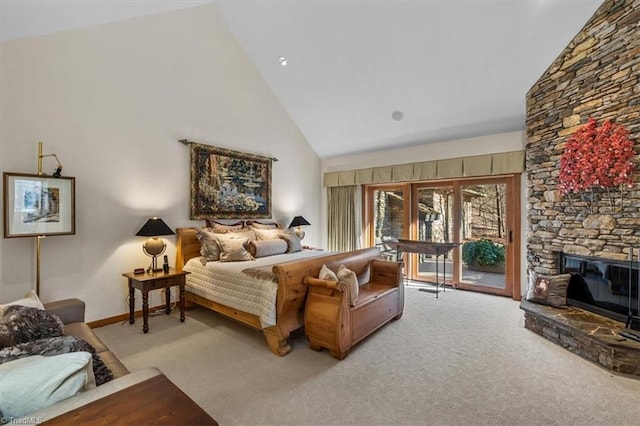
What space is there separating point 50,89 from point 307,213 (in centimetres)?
441

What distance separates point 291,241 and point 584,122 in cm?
401

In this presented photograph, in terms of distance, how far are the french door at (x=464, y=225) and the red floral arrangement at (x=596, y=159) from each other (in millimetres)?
1272

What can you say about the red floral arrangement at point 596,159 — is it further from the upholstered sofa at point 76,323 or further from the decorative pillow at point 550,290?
the upholstered sofa at point 76,323

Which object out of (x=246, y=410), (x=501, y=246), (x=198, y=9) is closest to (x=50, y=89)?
(x=198, y=9)

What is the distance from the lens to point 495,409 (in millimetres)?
2035

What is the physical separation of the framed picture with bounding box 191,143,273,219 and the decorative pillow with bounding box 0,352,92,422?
11.3 ft

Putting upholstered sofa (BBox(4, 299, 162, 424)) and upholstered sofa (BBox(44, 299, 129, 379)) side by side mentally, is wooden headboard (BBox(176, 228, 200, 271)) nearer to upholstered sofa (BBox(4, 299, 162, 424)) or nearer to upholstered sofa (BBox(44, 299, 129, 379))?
upholstered sofa (BBox(44, 299, 129, 379))

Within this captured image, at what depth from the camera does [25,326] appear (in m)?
1.75

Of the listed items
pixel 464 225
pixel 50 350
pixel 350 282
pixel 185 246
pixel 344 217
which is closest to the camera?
pixel 50 350

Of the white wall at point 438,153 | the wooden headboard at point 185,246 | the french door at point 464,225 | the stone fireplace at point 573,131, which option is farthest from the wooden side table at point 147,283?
the stone fireplace at point 573,131

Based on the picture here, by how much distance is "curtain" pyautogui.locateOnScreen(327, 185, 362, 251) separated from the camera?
6.28 metres

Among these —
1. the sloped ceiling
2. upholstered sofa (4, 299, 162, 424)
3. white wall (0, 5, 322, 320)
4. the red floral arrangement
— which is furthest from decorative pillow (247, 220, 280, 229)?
the red floral arrangement

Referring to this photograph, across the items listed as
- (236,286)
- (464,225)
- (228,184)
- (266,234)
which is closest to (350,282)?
(236,286)

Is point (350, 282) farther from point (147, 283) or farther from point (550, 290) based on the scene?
point (550, 290)
